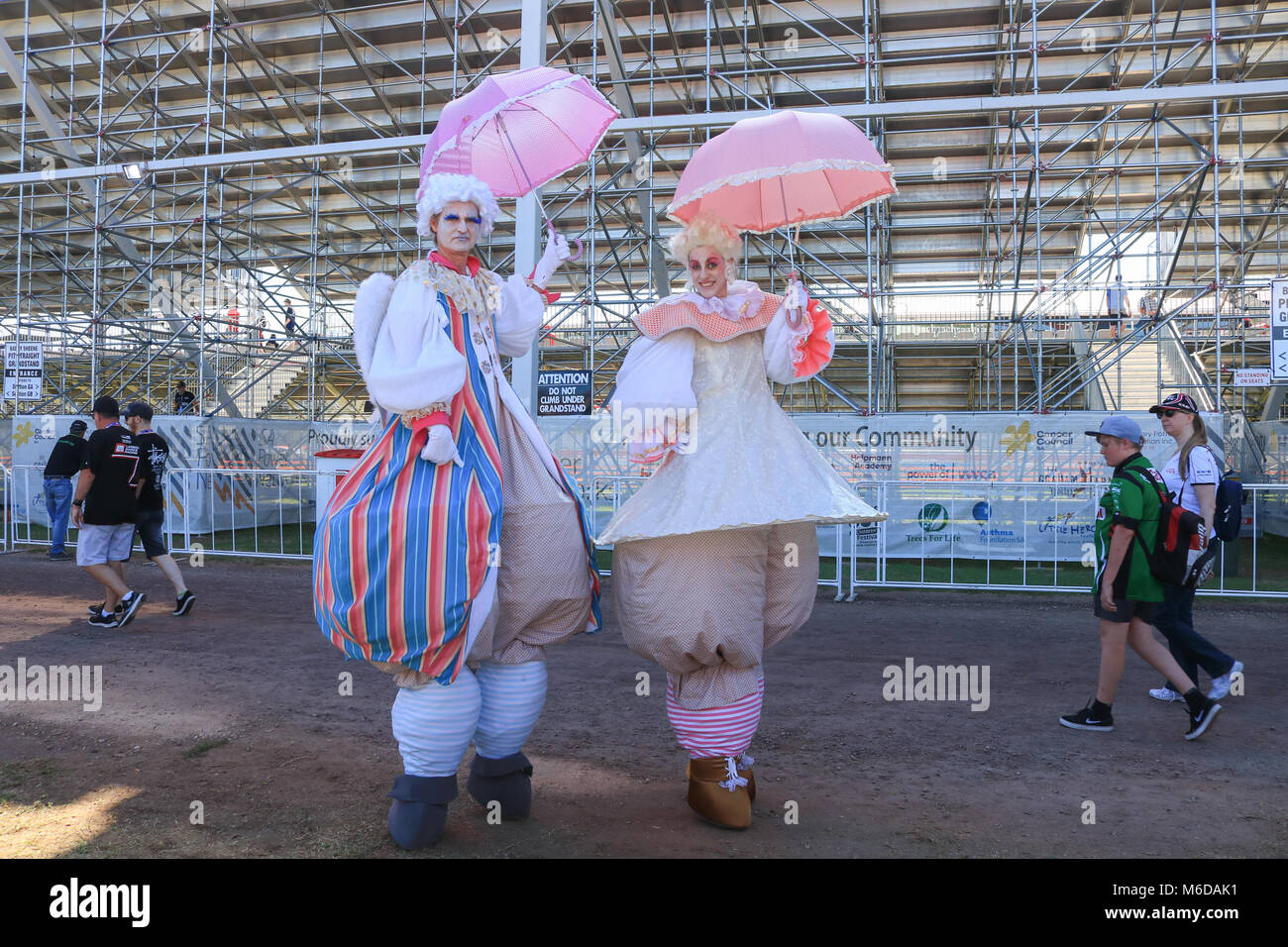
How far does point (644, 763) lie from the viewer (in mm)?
3520

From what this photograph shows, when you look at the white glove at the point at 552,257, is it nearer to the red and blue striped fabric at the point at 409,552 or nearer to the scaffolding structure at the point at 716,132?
the red and blue striped fabric at the point at 409,552

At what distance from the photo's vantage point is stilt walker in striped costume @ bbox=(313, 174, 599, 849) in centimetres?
250

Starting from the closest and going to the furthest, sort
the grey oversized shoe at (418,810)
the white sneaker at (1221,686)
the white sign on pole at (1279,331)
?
1. the grey oversized shoe at (418,810)
2. the white sneaker at (1221,686)
3. the white sign on pole at (1279,331)

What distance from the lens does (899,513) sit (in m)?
10.2

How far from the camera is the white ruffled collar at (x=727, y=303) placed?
2975 mm

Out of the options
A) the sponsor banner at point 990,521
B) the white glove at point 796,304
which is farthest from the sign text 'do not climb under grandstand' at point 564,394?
the white glove at point 796,304

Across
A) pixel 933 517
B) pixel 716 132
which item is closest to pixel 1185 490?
pixel 933 517

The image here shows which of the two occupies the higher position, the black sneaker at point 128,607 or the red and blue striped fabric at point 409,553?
the red and blue striped fabric at point 409,553

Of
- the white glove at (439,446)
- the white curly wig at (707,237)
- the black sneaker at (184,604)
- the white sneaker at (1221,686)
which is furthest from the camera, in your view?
the black sneaker at (184,604)

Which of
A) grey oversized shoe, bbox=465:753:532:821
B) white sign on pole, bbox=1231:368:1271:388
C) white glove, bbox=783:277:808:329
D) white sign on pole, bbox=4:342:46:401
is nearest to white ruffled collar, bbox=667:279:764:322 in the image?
white glove, bbox=783:277:808:329

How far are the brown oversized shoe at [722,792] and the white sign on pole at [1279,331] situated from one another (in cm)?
876

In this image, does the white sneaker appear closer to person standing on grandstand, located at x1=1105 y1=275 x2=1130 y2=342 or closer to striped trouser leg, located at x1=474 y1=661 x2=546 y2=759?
striped trouser leg, located at x1=474 y1=661 x2=546 y2=759
